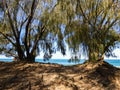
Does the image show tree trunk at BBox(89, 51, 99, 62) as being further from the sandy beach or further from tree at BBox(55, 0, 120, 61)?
the sandy beach

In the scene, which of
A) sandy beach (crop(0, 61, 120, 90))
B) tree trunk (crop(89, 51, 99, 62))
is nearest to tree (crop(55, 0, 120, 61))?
tree trunk (crop(89, 51, 99, 62))

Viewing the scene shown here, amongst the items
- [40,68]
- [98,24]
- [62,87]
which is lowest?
[62,87]

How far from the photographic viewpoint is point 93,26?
33.9ft

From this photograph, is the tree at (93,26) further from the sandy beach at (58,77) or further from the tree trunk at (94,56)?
the sandy beach at (58,77)

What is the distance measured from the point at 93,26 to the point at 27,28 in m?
2.58

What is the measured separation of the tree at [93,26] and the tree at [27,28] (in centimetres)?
95

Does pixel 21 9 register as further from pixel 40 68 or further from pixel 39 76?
pixel 39 76

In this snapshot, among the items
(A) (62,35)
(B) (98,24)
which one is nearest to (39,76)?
(B) (98,24)

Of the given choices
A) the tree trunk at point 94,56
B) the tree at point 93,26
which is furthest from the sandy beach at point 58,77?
the tree at point 93,26

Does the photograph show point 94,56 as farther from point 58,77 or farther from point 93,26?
point 58,77

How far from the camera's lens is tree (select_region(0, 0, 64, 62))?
988 centimetres

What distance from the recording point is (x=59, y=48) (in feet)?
43.8

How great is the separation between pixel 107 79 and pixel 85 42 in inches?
204

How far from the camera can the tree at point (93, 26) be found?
32.8 feet
